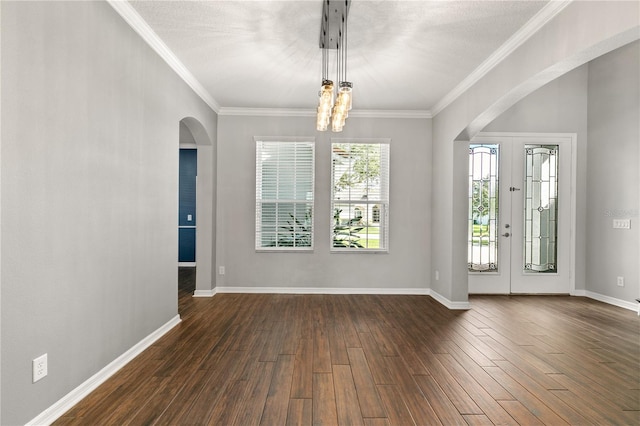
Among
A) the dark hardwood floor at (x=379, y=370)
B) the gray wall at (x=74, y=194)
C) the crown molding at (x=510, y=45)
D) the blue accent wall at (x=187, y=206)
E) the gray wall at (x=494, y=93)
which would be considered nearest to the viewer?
the gray wall at (x=74, y=194)

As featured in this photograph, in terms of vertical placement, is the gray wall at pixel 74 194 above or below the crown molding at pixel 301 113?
below

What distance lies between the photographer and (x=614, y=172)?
5.03m

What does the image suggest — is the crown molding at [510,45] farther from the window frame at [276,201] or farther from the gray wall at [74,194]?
the gray wall at [74,194]

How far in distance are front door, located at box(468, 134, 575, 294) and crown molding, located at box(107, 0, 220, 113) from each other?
4066mm

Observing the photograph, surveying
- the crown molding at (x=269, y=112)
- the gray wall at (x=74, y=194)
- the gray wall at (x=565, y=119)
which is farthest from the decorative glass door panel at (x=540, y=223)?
the gray wall at (x=74, y=194)

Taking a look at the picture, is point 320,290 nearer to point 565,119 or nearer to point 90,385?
point 90,385

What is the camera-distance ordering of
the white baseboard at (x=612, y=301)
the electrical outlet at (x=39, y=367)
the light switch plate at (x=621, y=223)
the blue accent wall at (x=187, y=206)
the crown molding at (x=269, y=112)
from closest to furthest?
the electrical outlet at (x=39, y=367) → the white baseboard at (x=612, y=301) → the light switch plate at (x=621, y=223) → the crown molding at (x=269, y=112) → the blue accent wall at (x=187, y=206)

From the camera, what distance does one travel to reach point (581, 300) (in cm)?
518

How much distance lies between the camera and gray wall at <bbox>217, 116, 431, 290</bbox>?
215 inches

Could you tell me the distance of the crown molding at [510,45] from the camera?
2647mm

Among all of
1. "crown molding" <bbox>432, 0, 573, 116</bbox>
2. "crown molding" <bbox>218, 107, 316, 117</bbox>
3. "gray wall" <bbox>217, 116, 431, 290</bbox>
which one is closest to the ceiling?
"crown molding" <bbox>432, 0, 573, 116</bbox>

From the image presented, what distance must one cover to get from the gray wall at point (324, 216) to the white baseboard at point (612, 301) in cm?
244

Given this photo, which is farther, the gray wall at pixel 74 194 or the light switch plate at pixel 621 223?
the light switch plate at pixel 621 223

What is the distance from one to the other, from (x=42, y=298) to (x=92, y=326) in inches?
21.5
